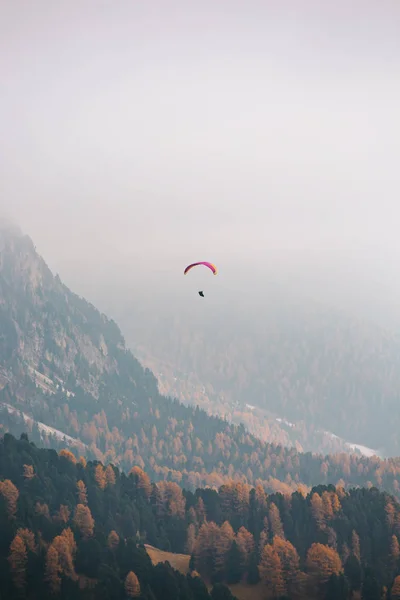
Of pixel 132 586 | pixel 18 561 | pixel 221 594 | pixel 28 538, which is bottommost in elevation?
pixel 18 561

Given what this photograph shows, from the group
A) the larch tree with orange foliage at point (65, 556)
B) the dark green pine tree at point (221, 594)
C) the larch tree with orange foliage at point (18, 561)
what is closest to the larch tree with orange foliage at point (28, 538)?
the larch tree with orange foliage at point (18, 561)

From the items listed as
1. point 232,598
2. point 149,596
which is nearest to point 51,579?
point 149,596

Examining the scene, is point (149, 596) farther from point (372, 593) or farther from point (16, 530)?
point (372, 593)

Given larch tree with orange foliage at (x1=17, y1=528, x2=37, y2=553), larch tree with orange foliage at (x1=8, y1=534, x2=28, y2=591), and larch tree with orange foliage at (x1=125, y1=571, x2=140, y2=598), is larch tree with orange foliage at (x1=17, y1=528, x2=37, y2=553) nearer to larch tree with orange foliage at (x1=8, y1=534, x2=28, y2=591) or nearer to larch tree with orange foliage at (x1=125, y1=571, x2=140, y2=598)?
larch tree with orange foliage at (x1=8, y1=534, x2=28, y2=591)

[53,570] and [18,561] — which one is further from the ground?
[53,570]

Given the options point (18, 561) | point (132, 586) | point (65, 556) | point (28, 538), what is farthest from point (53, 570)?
point (132, 586)

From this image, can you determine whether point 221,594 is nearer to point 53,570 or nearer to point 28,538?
point 53,570
